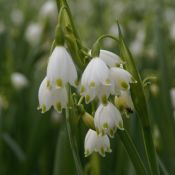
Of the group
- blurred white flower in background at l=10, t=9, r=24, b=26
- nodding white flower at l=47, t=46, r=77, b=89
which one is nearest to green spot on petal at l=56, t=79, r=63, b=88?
nodding white flower at l=47, t=46, r=77, b=89

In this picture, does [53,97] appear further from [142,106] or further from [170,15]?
[170,15]

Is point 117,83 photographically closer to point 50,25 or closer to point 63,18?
point 63,18

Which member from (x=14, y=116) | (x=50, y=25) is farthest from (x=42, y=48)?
(x=14, y=116)

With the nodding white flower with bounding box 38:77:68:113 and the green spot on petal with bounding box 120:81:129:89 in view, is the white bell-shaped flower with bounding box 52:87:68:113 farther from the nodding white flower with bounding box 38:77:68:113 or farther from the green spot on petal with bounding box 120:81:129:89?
the green spot on petal with bounding box 120:81:129:89

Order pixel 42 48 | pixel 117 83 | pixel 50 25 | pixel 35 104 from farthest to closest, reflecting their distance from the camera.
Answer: pixel 42 48 → pixel 50 25 → pixel 35 104 → pixel 117 83

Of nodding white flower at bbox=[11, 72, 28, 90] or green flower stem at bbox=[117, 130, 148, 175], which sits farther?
nodding white flower at bbox=[11, 72, 28, 90]

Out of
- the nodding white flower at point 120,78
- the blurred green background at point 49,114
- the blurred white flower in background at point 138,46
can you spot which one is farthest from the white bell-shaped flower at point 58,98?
the blurred white flower in background at point 138,46

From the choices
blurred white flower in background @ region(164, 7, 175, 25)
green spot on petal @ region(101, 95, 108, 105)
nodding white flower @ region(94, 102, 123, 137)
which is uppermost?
blurred white flower in background @ region(164, 7, 175, 25)
